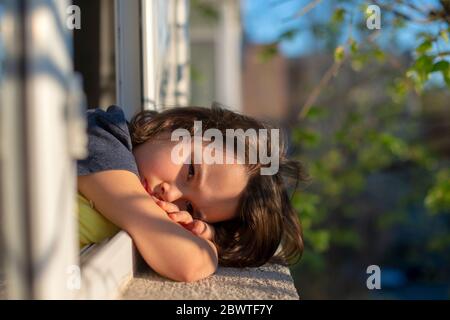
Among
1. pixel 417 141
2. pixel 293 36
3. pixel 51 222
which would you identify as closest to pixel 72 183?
pixel 51 222

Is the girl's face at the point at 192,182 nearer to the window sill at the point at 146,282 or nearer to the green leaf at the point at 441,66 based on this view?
the window sill at the point at 146,282

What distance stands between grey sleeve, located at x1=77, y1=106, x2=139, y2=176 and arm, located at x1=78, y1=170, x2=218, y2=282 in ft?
0.09

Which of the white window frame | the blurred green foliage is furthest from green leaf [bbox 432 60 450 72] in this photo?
the blurred green foliage

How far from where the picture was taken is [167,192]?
176 centimetres

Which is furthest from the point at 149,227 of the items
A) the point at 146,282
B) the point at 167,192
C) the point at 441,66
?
the point at 441,66

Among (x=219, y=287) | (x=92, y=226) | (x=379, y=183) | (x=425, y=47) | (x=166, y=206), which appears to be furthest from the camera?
(x=379, y=183)

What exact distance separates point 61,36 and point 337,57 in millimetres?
1728

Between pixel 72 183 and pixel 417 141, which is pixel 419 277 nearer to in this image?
pixel 417 141

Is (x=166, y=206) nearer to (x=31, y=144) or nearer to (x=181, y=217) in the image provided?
(x=181, y=217)

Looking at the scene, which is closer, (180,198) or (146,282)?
(146,282)

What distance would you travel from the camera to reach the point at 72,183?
1028 millimetres

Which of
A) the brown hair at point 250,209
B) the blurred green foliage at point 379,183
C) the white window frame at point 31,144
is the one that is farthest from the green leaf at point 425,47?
the blurred green foliage at point 379,183

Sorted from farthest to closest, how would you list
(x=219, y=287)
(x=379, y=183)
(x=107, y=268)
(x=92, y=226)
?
(x=379, y=183) < (x=92, y=226) < (x=219, y=287) < (x=107, y=268)

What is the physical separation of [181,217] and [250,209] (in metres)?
0.25
